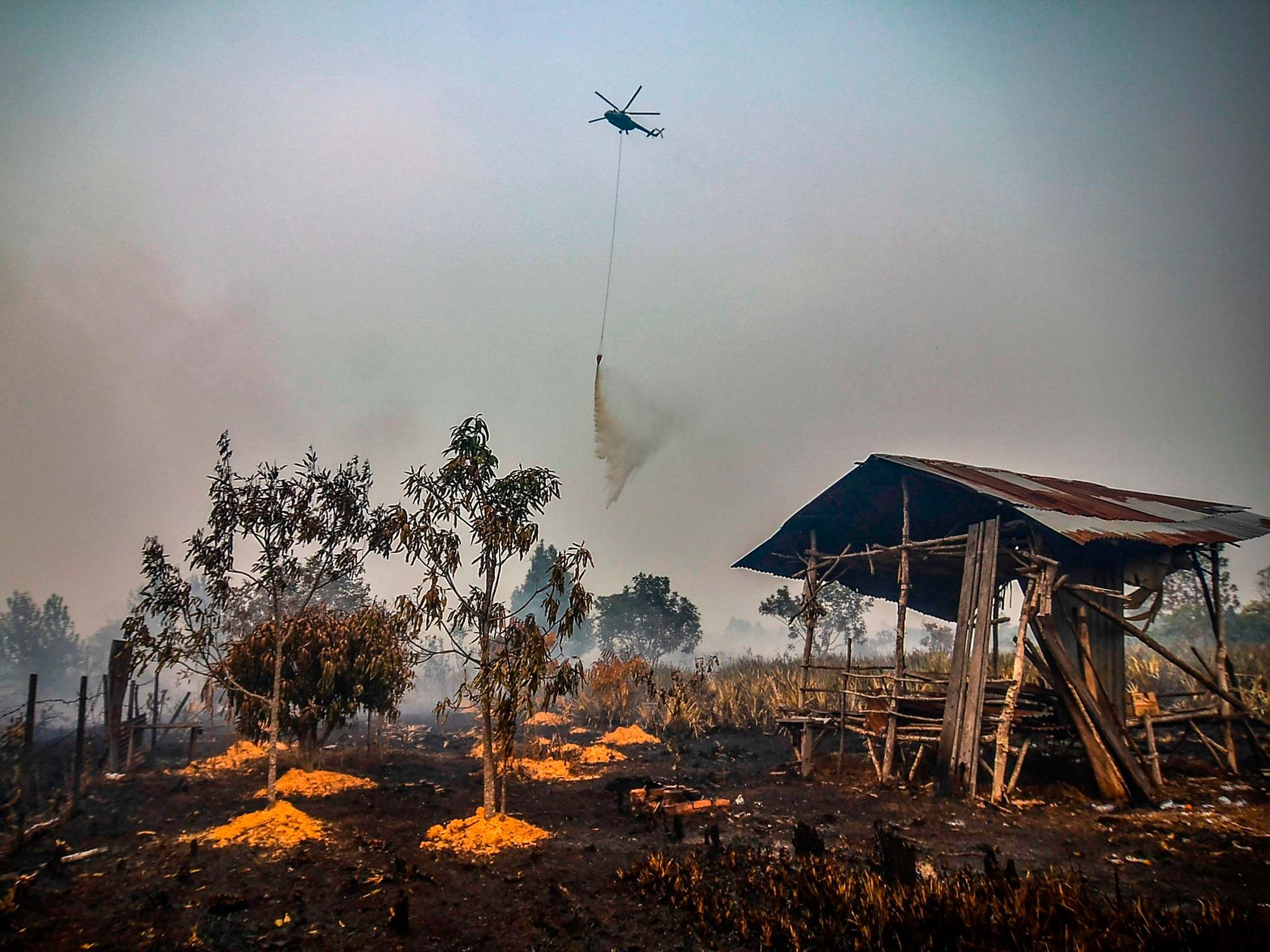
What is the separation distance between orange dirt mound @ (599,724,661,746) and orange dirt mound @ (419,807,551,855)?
11311mm

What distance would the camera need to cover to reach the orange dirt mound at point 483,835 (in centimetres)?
1002

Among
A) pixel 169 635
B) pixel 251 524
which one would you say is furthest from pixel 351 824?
pixel 251 524

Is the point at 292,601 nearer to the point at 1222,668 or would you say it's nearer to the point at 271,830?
the point at 271,830

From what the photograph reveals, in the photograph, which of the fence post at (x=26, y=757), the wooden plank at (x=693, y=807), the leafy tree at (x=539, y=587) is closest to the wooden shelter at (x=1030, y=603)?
the wooden plank at (x=693, y=807)

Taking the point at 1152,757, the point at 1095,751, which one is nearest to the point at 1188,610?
the point at 1152,757

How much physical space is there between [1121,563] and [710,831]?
964 cm

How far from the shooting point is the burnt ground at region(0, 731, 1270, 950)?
23.6 feet

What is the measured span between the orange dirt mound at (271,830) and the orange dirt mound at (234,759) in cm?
688

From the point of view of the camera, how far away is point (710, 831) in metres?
10.4

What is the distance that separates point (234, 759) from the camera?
17.7 metres

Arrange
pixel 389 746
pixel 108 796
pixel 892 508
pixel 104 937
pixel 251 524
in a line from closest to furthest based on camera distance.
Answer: pixel 104 937 < pixel 251 524 < pixel 108 796 < pixel 892 508 < pixel 389 746

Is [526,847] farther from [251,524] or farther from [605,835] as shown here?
[251,524]

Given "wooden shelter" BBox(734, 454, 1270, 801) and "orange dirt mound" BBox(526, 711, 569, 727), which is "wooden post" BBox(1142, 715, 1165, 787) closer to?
"wooden shelter" BBox(734, 454, 1270, 801)

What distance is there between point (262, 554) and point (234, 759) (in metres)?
9.59
